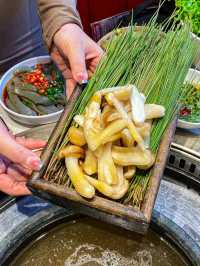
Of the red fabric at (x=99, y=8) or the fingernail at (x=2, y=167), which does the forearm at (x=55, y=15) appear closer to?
the fingernail at (x=2, y=167)

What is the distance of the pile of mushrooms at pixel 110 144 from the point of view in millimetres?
1128

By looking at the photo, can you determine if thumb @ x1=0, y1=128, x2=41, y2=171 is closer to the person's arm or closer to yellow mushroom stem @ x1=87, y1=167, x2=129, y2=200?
yellow mushroom stem @ x1=87, y1=167, x2=129, y2=200

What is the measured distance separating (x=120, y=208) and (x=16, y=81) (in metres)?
1.10

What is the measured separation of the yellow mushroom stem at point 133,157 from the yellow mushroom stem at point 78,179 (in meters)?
0.11

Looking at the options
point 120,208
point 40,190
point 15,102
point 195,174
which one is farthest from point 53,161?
point 15,102

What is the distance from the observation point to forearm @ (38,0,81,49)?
171 cm

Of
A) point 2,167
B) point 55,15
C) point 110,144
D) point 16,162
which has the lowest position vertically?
point 2,167

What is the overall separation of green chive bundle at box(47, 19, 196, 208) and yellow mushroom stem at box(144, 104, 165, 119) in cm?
3

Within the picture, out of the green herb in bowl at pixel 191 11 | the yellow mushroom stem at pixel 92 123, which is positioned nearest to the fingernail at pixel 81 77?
the yellow mushroom stem at pixel 92 123

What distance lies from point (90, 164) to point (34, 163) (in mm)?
164

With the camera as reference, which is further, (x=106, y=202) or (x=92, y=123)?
(x=92, y=123)

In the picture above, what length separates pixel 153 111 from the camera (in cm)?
126

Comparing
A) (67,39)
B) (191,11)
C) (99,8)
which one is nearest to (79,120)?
(67,39)

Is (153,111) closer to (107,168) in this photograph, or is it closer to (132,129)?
(132,129)
